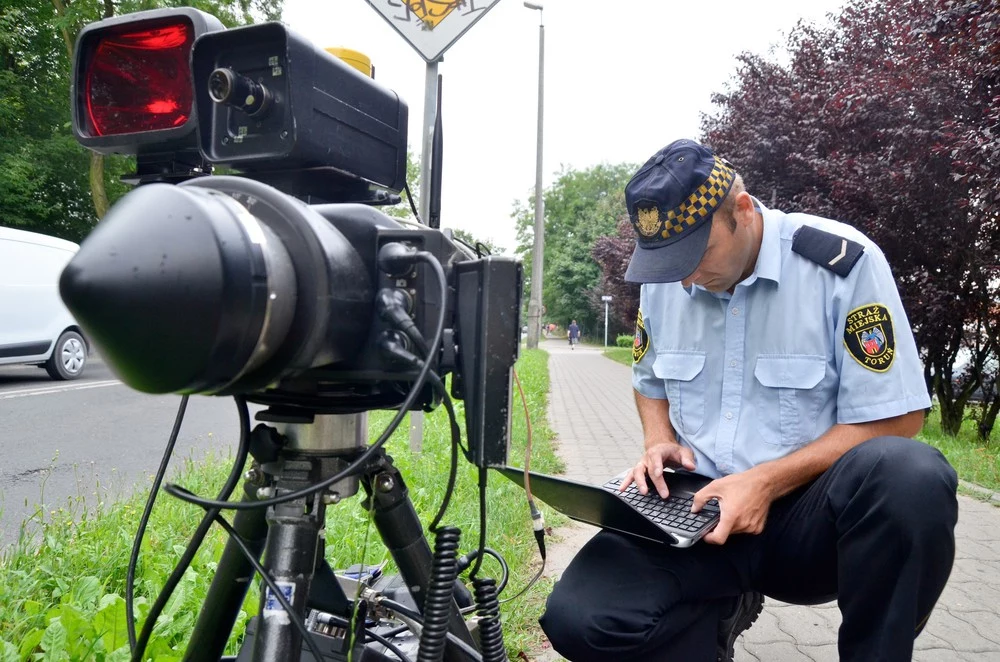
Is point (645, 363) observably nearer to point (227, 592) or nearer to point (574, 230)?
point (227, 592)

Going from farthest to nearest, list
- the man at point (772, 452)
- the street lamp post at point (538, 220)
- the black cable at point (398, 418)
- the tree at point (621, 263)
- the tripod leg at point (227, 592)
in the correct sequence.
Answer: the street lamp post at point (538, 220) < the tree at point (621, 263) < the man at point (772, 452) < the tripod leg at point (227, 592) < the black cable at point (398, 418)

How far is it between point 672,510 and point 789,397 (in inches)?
18.1

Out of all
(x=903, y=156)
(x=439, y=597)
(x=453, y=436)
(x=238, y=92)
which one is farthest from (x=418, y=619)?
(x=903, y=156)

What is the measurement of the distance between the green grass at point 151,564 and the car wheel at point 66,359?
7.20 meters

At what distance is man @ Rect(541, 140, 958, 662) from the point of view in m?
1.64

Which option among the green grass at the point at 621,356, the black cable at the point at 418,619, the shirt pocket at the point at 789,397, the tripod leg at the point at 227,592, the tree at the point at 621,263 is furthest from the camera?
the green grass at the point at 621,356

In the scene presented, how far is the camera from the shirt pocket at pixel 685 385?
7.49 feet

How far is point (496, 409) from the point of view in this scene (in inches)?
37.9

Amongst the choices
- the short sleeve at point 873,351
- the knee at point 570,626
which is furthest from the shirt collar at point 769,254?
the knee at point 570,626

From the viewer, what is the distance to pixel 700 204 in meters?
2.06

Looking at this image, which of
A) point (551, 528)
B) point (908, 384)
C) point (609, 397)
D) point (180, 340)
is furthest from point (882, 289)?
point (609, 397)

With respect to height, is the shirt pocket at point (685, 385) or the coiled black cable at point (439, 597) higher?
the shirt pocket at point (685, 385)

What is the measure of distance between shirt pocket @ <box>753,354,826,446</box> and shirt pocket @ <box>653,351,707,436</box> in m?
0.21

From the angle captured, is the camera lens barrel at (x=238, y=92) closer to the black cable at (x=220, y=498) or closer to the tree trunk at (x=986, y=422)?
the black cable at (x=220, y=498)
